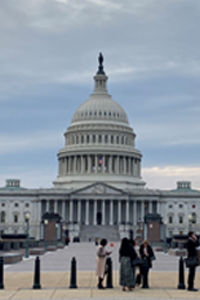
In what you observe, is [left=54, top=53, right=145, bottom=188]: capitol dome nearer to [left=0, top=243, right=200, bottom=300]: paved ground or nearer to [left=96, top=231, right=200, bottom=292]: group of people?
[left=0, top=243, right=200, bottom=300]: paved ground

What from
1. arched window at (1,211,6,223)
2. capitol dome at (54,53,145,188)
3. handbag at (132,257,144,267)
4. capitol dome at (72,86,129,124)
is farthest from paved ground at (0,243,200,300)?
capitol dome at (72,86,129,124)

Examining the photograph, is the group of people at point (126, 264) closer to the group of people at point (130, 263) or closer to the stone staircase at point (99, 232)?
the group of people at point (130, 263)

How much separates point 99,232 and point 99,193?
48.4 feet

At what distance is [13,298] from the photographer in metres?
22.4

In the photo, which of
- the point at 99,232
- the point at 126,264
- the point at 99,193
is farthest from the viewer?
the point at 99,193

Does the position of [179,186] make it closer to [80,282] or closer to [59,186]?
[59,186]

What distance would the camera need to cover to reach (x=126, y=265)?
25.3 meters

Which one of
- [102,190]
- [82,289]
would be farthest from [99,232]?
[82,289]

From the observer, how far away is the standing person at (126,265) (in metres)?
24.8

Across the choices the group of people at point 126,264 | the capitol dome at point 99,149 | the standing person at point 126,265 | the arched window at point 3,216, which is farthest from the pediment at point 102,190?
the standing person at point 126,265

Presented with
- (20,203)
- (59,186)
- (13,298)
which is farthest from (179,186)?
(13,298)

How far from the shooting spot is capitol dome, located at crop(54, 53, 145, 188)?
166250 mm

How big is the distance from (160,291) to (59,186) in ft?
480

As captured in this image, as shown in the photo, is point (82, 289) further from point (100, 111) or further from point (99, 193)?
point (100, 111)
